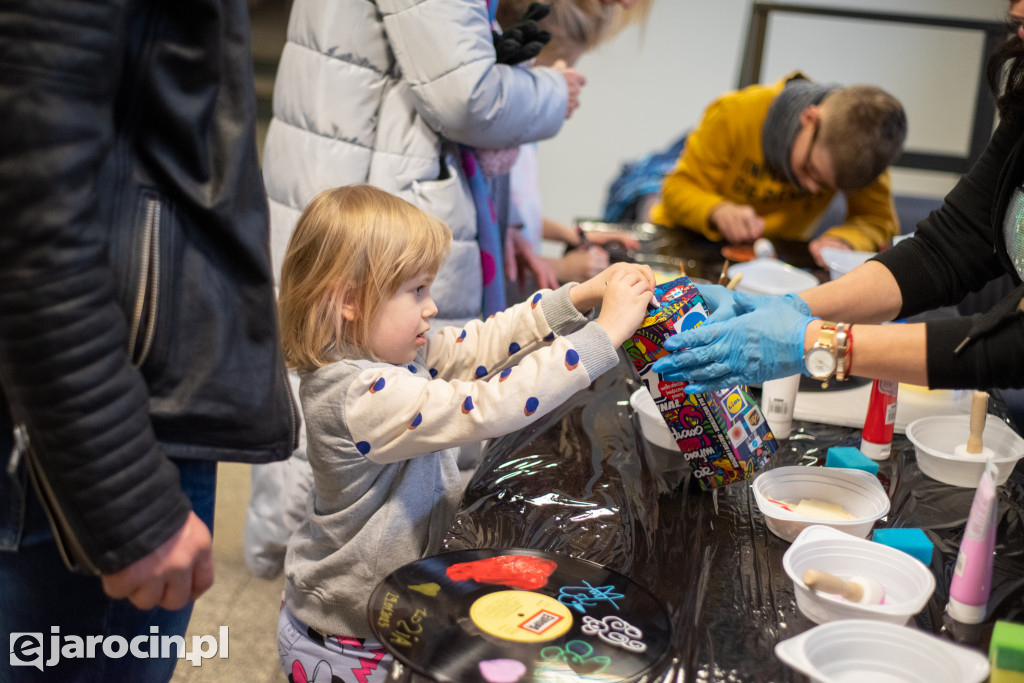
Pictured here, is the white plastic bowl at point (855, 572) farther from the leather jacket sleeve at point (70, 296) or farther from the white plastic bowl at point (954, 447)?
the leather jacket sleeve at point (70, 296)

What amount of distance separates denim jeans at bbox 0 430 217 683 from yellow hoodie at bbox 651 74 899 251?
2091 mm

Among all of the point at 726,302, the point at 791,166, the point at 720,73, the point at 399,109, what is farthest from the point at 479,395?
the point at 720,73

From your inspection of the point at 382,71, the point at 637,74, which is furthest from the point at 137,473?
the point at 637,74

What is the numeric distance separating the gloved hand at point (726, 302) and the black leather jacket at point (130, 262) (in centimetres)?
63

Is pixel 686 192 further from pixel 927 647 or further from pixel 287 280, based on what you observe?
pixel 927 647

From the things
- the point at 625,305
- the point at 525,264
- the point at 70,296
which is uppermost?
the point at 70,296

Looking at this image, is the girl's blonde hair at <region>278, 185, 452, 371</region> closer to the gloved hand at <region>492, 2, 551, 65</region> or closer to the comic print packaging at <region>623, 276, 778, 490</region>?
the comic print packaging at <region>623, 276, 778, 490</region>

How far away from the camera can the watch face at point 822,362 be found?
1103 mm

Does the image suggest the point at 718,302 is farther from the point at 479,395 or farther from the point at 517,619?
the point at 517,619

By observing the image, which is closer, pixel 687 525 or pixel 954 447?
pixel 687 525

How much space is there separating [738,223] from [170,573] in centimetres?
212

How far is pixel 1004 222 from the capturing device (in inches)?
53.4

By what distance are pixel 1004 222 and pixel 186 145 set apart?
1223 mm

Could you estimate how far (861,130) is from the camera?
2.36 m
